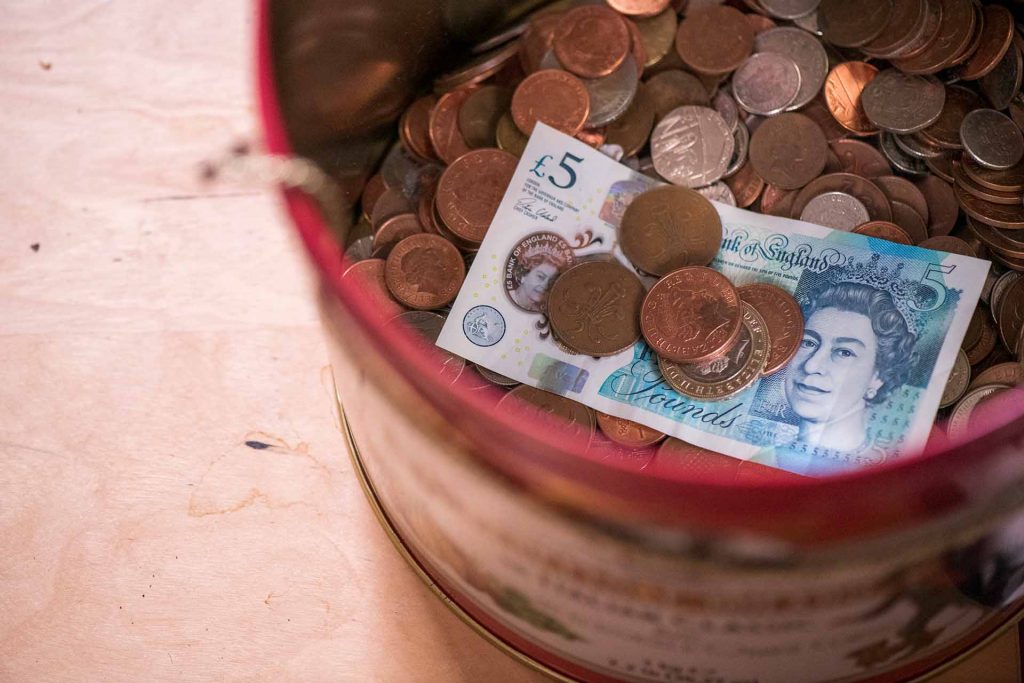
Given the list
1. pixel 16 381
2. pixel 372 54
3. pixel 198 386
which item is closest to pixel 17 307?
pixel 16 381

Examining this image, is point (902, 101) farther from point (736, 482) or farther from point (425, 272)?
point (736, 482)

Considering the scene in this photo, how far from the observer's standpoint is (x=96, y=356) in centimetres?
89

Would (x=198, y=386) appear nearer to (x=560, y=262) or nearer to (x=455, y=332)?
(x=455, y=332)

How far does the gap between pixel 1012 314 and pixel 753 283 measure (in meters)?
0.23

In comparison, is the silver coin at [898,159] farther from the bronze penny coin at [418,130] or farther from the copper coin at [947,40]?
the bronze penny coin at [418,130]

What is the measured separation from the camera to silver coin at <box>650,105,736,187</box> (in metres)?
0.93

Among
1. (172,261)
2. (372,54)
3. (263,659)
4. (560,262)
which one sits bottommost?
(263,659)

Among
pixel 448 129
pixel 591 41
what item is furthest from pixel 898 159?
pixel 448 129

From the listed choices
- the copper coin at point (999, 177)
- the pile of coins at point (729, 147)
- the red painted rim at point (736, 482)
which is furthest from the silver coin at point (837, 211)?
the red painted rim at point (736, 482)

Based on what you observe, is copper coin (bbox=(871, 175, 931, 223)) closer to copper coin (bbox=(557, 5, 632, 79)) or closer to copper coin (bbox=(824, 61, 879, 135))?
copper coin (bbox=(824, 61, 879, 135))

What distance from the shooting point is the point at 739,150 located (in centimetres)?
94

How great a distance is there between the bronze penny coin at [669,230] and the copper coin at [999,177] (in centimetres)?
24

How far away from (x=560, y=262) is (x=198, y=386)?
362 mm

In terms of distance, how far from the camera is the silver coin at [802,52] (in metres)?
0.96
